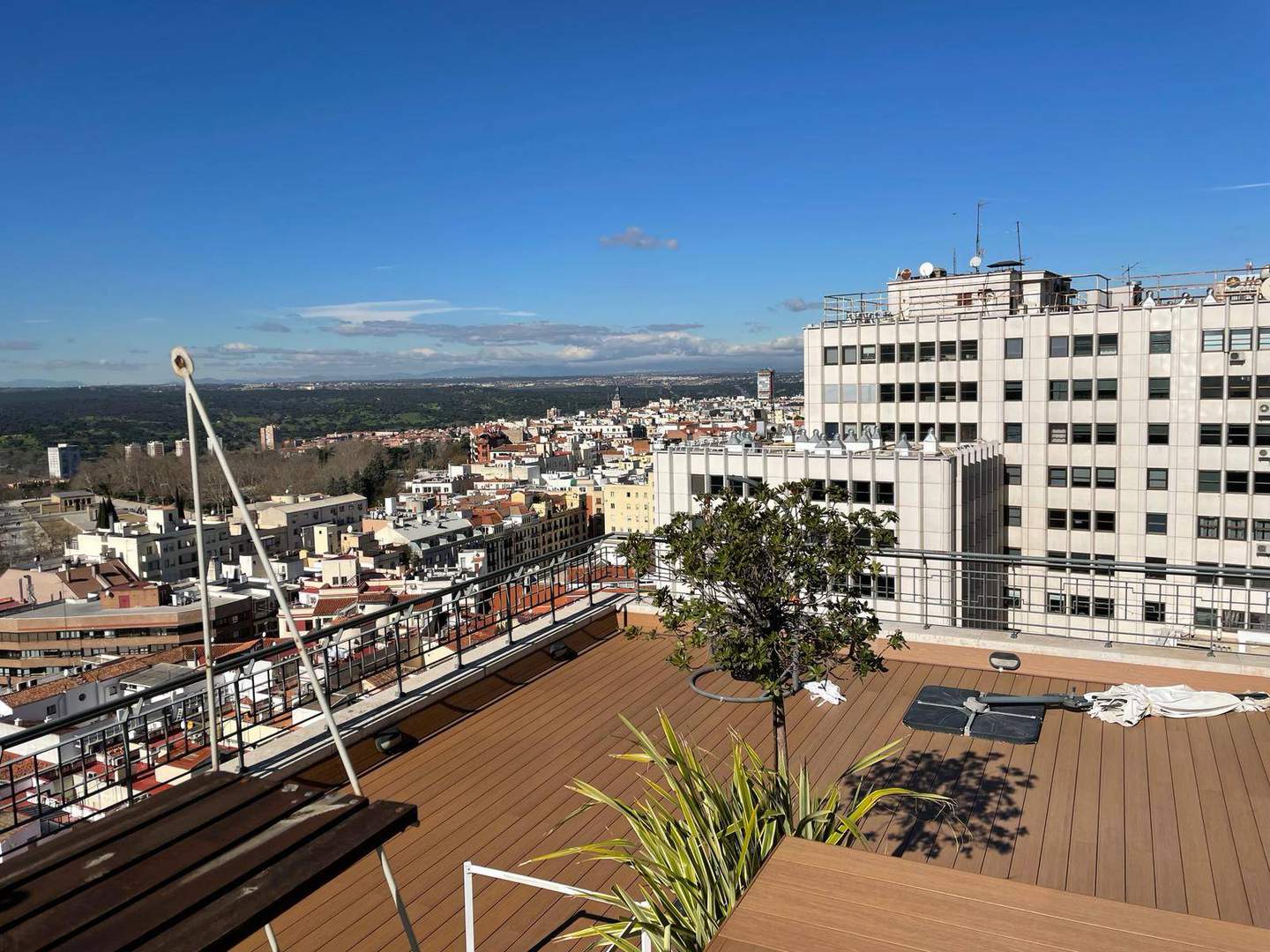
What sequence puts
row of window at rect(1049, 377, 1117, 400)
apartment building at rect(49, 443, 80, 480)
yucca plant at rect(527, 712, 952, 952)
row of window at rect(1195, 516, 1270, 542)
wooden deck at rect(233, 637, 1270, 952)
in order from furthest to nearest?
apartment building at rect(49, 443, 80, 480) < row of window at rect(1049, 377, 1117, 400) < row of window at rect(1195, 516, 1270, 542) < wooden deck at rect(233, 637, 1270, 952) < yucca plant at rect(527, 712, 952, 952)

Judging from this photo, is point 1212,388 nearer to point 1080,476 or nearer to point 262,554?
point 1080,476

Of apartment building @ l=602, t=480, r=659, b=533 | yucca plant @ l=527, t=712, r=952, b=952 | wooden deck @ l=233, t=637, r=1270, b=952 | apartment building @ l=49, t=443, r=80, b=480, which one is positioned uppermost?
yucca plant @ l=527, t=712, r=952, b=952

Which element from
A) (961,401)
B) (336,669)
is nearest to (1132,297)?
(961,401)

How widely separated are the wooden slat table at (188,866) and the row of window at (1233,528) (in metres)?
35.6

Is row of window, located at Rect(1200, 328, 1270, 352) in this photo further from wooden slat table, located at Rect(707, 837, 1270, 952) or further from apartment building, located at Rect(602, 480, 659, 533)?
apartment building, located at Rect(602, 480, 659, 533)

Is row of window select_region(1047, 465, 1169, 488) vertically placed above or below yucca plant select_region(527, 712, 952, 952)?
below

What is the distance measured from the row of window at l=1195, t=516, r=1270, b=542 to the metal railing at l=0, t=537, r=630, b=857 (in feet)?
96.8

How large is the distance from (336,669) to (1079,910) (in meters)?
4.72

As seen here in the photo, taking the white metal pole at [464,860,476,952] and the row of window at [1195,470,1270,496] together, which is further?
the row of window at [1195,470,1270,496]

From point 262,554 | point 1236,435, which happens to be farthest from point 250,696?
point 1236,435

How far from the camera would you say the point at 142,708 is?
184 inches

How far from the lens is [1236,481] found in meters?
31.2

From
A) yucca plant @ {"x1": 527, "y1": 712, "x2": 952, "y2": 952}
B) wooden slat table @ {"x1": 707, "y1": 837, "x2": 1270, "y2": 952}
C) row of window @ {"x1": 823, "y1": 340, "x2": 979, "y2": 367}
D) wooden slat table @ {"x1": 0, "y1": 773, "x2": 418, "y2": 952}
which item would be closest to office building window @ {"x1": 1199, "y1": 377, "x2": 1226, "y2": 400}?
row of window @ {"x1": 823, "y1": 340, "x2": 979, "y2": 367}

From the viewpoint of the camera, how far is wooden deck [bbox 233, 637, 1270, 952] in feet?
13.0
